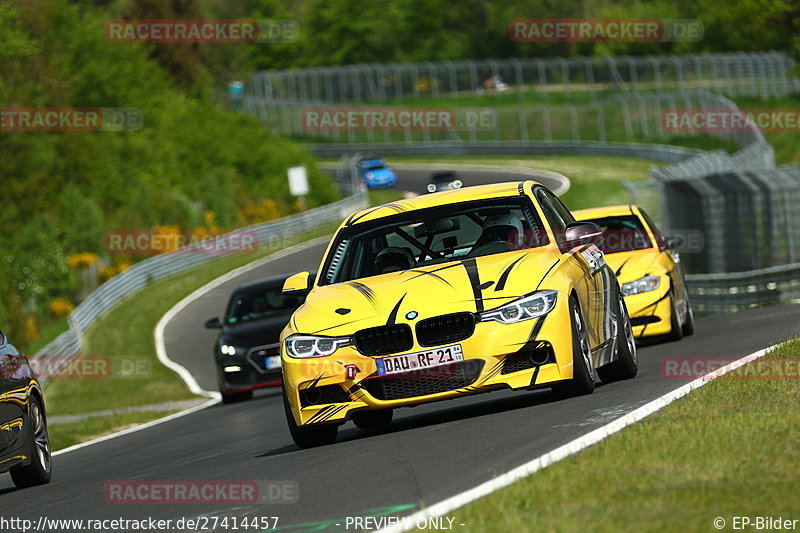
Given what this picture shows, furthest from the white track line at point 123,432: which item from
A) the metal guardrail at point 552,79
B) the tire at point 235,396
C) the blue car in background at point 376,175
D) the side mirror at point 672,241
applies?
the blue car in background at point 376,175

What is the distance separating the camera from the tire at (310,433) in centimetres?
1127

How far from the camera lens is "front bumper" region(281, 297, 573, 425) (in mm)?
10695

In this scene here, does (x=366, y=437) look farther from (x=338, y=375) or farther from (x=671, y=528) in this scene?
(x=671, y=528)

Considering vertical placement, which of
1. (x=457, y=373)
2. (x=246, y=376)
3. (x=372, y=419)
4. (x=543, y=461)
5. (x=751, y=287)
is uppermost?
(x=457, y=373)

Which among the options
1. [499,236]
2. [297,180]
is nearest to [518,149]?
[297,180]

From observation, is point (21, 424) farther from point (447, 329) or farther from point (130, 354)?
point (130, 354)

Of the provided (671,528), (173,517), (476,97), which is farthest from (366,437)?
(476,97)

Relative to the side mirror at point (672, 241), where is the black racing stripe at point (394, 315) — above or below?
above

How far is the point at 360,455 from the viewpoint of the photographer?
10.0 m

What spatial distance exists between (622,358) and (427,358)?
2.70 m

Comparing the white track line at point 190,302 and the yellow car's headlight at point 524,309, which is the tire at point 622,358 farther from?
the white track line at point 190,302

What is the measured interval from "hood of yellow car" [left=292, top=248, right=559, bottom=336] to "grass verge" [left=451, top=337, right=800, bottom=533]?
1916mm

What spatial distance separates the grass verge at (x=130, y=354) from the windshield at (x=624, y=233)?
714 centimetres

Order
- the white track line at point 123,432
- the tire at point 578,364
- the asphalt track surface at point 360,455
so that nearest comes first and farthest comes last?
the asphalt track surface at point 360,455 → the tire at point 578,364 → the white track line at point 123,432
